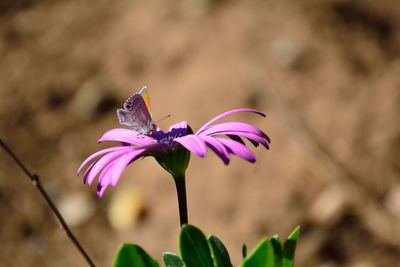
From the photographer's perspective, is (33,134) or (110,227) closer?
(110,227)

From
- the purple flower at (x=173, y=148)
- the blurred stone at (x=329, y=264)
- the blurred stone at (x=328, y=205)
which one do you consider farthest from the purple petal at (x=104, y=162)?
the blurred stone at (x=328, y=205)

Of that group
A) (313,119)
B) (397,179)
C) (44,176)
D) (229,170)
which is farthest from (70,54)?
(397,179)

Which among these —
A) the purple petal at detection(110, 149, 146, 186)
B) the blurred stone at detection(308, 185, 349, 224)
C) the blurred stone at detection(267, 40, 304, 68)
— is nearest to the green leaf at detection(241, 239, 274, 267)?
the purple petal at detection(110, 149, 146, 186)

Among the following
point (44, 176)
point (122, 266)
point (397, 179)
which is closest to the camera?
point (122, 266)

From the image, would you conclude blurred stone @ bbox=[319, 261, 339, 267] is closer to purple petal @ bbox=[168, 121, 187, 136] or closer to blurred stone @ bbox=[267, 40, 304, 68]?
blurred stone @ bbox=[267, 40, 304, 68]

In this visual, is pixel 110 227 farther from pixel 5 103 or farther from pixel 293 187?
pixel 5 103

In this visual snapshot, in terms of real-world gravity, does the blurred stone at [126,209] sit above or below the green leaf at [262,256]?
Result: above

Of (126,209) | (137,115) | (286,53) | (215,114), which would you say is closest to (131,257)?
(137,115)

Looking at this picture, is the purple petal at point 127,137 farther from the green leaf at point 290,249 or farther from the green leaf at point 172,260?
the green leaf at point 290,249
